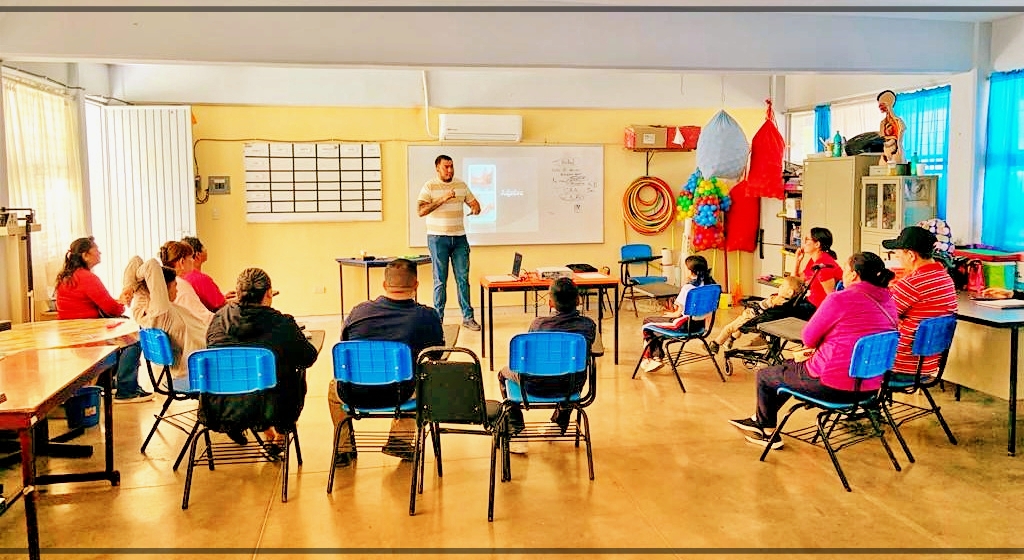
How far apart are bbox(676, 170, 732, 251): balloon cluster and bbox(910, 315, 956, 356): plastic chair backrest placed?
498 cm

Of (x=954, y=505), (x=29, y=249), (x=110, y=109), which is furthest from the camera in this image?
(x=110, y=109)

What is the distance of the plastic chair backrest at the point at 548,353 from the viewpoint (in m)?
4.13

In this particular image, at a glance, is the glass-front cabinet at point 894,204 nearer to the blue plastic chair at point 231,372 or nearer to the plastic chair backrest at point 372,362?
the plastic chair backrest at point 372,362

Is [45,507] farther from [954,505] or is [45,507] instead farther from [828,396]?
[954,505]

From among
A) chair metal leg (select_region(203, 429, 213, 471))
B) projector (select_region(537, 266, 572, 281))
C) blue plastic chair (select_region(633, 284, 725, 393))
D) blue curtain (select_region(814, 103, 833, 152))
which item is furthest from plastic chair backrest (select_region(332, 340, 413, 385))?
blue curtain (select_region(814, 103, 833, 152))

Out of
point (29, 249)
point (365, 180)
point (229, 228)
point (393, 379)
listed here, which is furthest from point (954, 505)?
point (229, 228)

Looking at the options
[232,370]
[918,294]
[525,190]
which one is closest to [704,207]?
[525,190]

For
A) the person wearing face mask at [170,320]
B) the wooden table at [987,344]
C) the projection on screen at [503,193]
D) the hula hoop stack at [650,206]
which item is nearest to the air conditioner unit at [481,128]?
the projection on screen at [503,193]

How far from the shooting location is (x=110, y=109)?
8.27 metres

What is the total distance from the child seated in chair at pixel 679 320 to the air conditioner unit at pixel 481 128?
3.42m

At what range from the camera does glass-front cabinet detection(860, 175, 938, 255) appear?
23.5 feet

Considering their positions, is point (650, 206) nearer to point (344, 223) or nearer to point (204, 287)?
point (344, 223)

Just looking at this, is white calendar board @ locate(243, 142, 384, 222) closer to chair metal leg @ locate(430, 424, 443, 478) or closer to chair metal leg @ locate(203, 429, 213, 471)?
chair metal leg @ locate(203, 429, 213, 471)

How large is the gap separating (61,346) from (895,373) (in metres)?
4.44
